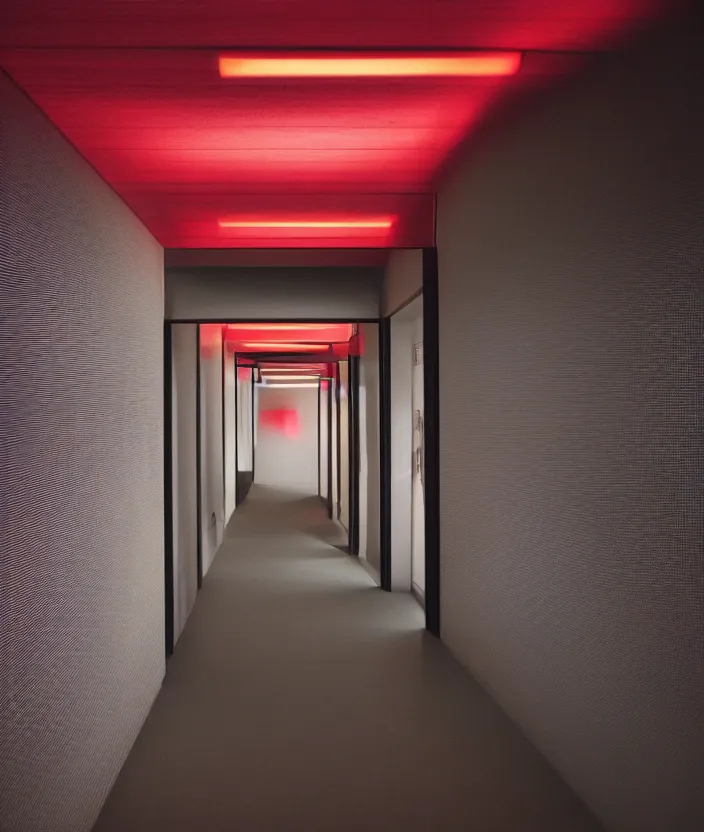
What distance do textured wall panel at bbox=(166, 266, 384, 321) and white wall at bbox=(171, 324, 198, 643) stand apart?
252 millimetres

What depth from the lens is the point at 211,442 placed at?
789cm

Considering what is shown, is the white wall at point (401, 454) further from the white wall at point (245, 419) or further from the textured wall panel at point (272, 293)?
the white wall at point (245, 419)

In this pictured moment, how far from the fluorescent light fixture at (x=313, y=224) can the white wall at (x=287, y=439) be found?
15.3 metres

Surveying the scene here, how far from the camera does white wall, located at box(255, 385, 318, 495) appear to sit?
2009 centimetres

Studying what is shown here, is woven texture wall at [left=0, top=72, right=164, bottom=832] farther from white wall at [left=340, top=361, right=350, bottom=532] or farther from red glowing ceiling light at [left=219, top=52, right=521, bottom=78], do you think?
white wall at [left=340, top=361, right=350, bottom=532]

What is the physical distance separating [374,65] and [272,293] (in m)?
3.55

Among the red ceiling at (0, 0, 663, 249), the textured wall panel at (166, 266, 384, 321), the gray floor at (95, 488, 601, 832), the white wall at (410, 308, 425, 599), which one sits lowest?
the gray floor at (95, 488, 601, 832)

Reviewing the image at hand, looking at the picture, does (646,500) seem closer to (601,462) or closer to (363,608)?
(601,462)

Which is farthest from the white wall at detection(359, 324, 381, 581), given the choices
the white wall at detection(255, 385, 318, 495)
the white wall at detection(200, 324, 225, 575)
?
the white wall at detection(255, 385, 318, 495)

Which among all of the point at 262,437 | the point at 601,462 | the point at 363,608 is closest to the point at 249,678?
the point at 363,608

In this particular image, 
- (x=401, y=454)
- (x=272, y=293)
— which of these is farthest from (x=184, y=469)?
(x=401, y=454)

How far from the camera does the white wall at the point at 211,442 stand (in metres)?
7.02

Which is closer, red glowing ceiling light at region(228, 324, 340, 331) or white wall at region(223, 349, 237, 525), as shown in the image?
red glowing ceiling light at region(228, 324, 340, 331)

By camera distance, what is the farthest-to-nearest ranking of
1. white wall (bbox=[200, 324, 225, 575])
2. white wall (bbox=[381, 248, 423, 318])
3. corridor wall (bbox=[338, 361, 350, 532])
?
corridor wall (bbox=[338, 361, 350, 532]) < white wall (bbox=[200, 324, 225, 575]) < white wall (bbox=[381, 248, 423, 318])
